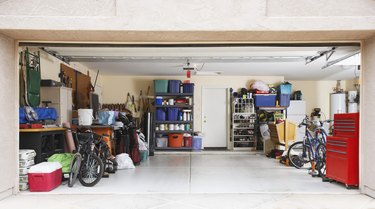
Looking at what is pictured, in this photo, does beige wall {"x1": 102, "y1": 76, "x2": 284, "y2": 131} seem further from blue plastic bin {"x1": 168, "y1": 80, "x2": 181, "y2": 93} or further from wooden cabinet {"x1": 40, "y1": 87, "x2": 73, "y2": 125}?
wooden cabinet {"x1": 40, "y1": 87, "x2": 73, "y2": 125}

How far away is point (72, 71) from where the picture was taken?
26.6ft

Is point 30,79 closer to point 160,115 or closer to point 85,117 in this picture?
point 85,117

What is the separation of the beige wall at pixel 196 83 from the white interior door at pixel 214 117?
182mm

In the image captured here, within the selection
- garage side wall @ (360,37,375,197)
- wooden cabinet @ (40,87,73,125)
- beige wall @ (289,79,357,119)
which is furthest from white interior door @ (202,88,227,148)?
garage side wall @ (360,37,375,197)

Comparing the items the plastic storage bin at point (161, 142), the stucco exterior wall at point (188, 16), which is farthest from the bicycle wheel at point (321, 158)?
the plastic storage bin at point (161, 142)

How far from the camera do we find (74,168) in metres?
5.16

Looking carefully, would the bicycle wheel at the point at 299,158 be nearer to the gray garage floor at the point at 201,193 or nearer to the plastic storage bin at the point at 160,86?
the gray garage floor at the point at 201,193

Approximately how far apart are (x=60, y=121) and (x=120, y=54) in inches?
77.0

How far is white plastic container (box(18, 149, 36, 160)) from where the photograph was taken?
15.6 feet

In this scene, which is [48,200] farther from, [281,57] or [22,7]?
[281,57]

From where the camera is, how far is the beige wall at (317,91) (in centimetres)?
1214

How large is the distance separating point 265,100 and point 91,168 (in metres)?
6.85

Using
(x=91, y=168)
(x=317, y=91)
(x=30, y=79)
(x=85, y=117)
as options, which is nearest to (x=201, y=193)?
(x=91, y=168)

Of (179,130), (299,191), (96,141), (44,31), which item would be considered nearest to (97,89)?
(179,130)
